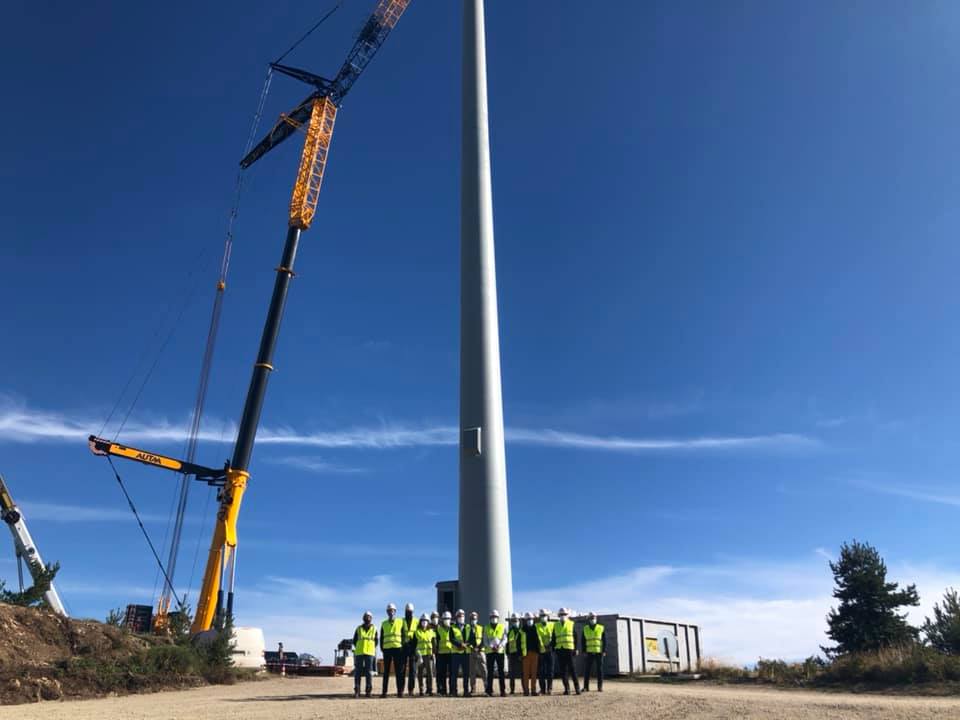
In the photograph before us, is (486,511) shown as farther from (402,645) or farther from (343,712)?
(343,712)

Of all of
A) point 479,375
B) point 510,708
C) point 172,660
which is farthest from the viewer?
point 479,375

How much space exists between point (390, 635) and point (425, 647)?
1031 mm

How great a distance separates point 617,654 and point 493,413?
987 centimetres

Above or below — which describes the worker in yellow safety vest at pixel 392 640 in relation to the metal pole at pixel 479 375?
below

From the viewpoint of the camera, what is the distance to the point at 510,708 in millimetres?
15906

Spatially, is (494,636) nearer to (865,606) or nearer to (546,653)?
(546,653)

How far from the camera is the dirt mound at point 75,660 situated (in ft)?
69.2

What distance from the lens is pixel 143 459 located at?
48.9 metres

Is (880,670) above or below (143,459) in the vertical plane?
below

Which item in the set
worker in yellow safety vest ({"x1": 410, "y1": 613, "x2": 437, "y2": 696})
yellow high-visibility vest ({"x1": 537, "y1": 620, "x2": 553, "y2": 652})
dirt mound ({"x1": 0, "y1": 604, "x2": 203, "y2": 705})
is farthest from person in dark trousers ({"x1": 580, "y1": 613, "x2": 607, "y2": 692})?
dirt mound ({"x1": 0, "y1": 604, "x2": 203, "y2": 705})

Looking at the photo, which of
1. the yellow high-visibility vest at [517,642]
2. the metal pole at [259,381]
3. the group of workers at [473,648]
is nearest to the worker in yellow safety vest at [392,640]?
the group of workers at [473,648]

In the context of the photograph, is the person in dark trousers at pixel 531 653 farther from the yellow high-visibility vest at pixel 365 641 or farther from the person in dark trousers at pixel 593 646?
the yellow high-visibility vest at pixel 365 641

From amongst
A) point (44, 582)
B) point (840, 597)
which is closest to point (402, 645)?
point (44, 582)

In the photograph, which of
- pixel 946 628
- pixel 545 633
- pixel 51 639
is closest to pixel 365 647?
pixel 545 633
